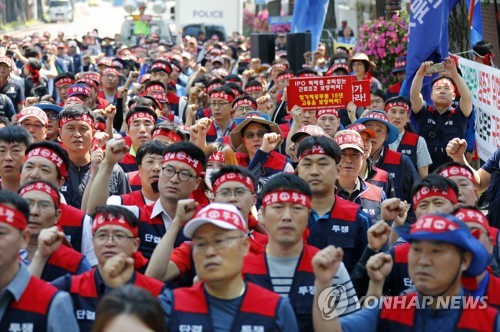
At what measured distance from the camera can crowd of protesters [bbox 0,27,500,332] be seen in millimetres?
5711

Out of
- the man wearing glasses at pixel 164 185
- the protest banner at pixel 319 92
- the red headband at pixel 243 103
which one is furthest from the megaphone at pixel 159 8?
the man wearing glasses at pixel 164 185

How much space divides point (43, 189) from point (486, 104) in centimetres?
835

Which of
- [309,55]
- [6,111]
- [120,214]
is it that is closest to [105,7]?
[309,55]

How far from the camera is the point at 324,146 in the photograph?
834cm

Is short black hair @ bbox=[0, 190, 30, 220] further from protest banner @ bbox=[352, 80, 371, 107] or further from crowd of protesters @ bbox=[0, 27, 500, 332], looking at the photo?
protest banner @ bbox=[352, 80, 371, 107]

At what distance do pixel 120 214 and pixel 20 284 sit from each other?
98cm

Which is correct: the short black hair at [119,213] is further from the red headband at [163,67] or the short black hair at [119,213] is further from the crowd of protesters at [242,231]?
the red headband at [163,67]

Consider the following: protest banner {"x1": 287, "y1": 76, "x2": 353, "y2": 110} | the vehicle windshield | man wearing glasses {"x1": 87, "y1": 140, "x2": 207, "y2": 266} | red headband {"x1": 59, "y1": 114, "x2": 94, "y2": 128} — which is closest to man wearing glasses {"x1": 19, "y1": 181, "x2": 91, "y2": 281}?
man wearing glasses {"x1": 87, "y1": 140, "x2": 207, "y2": 266}

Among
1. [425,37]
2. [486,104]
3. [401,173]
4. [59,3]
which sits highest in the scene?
[425,37]

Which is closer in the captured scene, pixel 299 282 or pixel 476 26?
pixel 299 282

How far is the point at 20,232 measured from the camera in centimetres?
612

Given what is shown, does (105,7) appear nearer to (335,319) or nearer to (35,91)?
(35,91)

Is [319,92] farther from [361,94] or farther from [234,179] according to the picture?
[234,179]

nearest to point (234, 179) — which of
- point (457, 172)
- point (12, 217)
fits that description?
point (457, 172)
